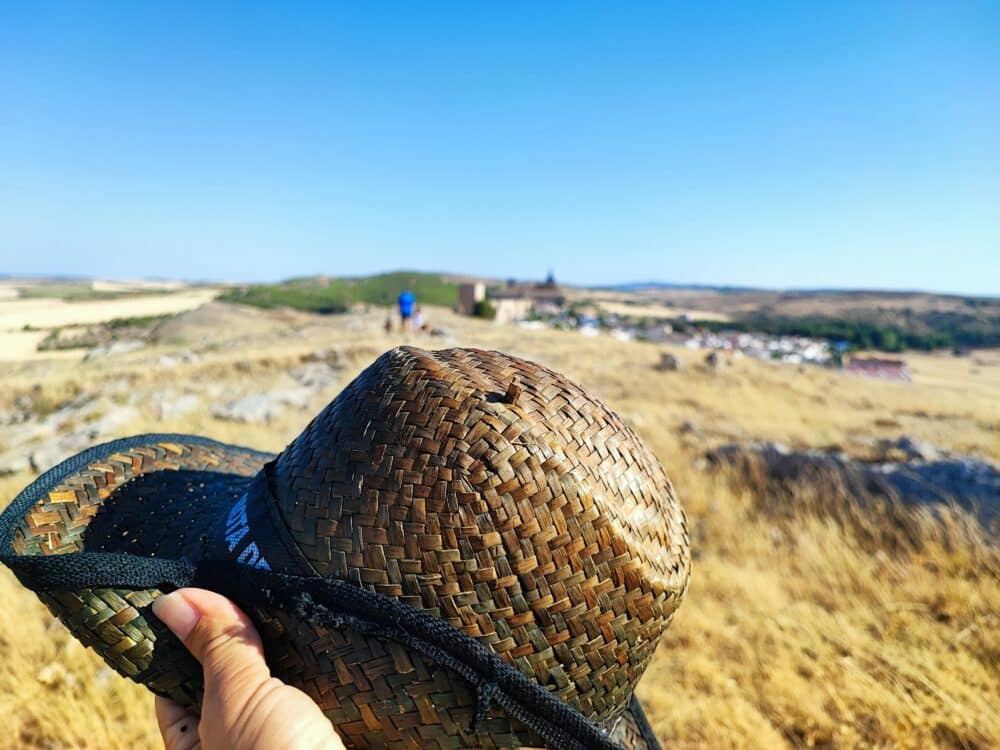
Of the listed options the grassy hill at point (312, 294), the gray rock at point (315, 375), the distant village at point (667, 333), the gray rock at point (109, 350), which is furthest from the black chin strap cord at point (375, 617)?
the grassy hill at point (312, 294)

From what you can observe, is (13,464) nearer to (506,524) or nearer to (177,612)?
(177,612)

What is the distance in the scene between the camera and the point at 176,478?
1.99 meters

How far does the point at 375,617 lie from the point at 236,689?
40cm

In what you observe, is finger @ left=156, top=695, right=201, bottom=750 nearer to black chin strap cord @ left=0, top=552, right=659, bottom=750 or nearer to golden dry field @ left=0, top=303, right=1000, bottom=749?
black chin strap cord @ left=0, top=552, right=659, bottom=750

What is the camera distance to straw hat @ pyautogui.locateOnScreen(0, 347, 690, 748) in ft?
4.21

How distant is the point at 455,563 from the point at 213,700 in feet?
2.28

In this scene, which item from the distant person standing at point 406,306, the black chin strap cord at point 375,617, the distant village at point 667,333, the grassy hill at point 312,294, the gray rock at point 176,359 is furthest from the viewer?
the distant village at point 667,333

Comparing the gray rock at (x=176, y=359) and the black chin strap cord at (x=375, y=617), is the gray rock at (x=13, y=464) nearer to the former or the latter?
the black chin strap cord at (x=375, y=617)

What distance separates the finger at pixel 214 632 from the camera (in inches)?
53.6

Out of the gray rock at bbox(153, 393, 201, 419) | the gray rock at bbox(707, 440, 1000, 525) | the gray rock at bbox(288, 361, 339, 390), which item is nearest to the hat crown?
the gray rock at bbox(707, 440, 1000, 525)

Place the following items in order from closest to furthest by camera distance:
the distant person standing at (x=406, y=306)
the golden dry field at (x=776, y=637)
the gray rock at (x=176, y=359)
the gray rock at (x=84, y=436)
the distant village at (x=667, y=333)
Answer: the golden dry field at (x=776, y=637) < the gray rock at (x=84, y=436) < the gray rock at (x=176, y=359) < the distant person standing at (x=406, y=306) < the distant village at (x=667, y=333)

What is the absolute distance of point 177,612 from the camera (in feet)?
4.54

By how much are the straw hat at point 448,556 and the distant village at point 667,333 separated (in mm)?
19778

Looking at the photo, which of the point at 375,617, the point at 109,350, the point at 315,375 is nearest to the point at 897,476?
the point at 375,617
